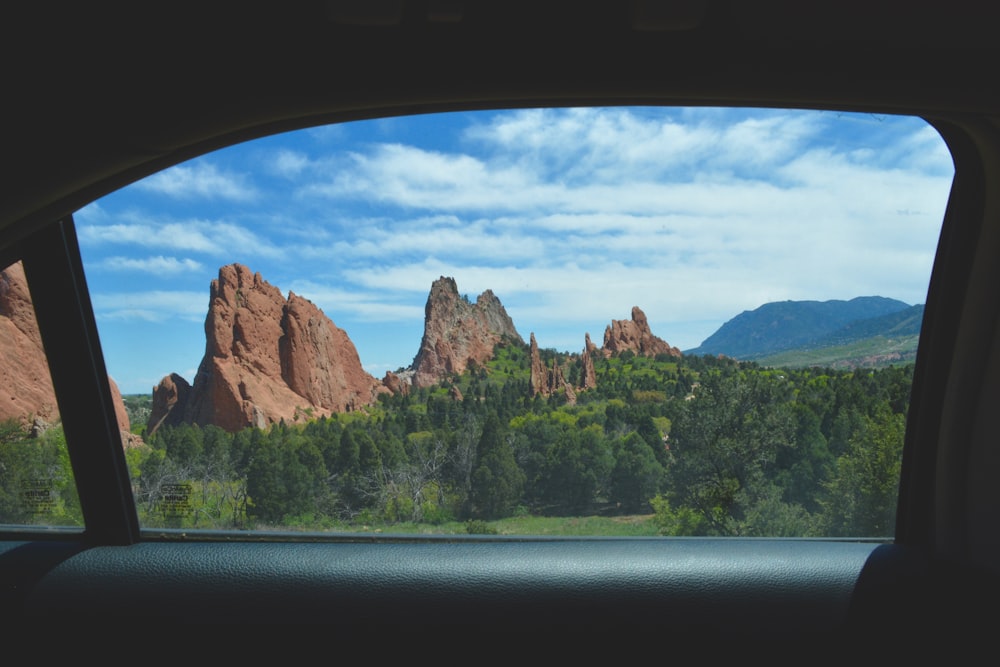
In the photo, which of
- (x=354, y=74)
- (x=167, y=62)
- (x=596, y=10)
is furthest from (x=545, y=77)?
(x=167, y=62)

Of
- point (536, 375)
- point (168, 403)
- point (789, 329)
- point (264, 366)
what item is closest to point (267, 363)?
point (264, 366)

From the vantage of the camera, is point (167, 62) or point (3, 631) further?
point (3, 631)

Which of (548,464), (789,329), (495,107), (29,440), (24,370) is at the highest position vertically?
(495,107)

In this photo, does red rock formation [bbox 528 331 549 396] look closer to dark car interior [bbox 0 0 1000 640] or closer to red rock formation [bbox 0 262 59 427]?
dark car interior [bbox 0 0 1000 640]

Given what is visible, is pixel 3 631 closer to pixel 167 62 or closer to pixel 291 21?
pixel 167 62

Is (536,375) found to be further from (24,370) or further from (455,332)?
(24,370)

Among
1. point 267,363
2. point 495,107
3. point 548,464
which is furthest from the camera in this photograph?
point 267,363

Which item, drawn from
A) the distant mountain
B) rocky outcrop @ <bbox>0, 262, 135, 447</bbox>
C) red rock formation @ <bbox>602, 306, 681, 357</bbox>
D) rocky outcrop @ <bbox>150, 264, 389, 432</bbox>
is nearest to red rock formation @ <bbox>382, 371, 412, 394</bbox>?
rocky outcrop @ <bbox>150, 264, 389, 432</bbox>
